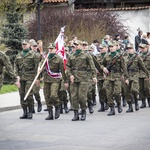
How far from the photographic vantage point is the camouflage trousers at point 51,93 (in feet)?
57.4

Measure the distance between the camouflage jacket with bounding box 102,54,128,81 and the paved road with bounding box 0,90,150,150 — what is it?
1.02 m

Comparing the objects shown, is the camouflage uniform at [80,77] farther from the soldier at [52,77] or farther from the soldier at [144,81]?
the soldier at [144,81]

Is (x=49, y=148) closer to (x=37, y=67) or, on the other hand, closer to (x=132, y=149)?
(x=132, y=149)

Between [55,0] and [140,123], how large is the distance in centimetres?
2563

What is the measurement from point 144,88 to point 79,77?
13.9ft

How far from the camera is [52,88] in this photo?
17562mm

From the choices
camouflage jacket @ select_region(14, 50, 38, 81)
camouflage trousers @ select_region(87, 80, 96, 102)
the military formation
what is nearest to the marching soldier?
the military formation

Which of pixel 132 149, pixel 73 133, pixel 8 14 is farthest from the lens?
pixel 8 14

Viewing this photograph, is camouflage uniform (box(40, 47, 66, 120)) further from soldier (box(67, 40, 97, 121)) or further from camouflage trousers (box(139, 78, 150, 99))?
camouflage trousers (box(139, 78, 150, 99))

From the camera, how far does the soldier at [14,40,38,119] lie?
1772cm

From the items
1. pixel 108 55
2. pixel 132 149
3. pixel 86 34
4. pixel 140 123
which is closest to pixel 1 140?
pixel 132 149

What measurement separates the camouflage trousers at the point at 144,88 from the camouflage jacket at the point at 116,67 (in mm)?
2261

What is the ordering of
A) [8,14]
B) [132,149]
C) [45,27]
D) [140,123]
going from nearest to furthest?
A: [132,149] < [140,123] < [8,14] < [45,27]

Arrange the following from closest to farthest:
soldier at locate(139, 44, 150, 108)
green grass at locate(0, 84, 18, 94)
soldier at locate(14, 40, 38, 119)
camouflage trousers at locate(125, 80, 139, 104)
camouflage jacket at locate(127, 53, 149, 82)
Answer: soldier at locate(14, 40, 38, 119)
camouflage trousers at locate(125, 80, 139, 104)
camouflage jacket at locate(127, 53, 149, 82)
soldier at locate(139, 44, 150, 108)
green grass at locate(0, 84, 18, 94)
